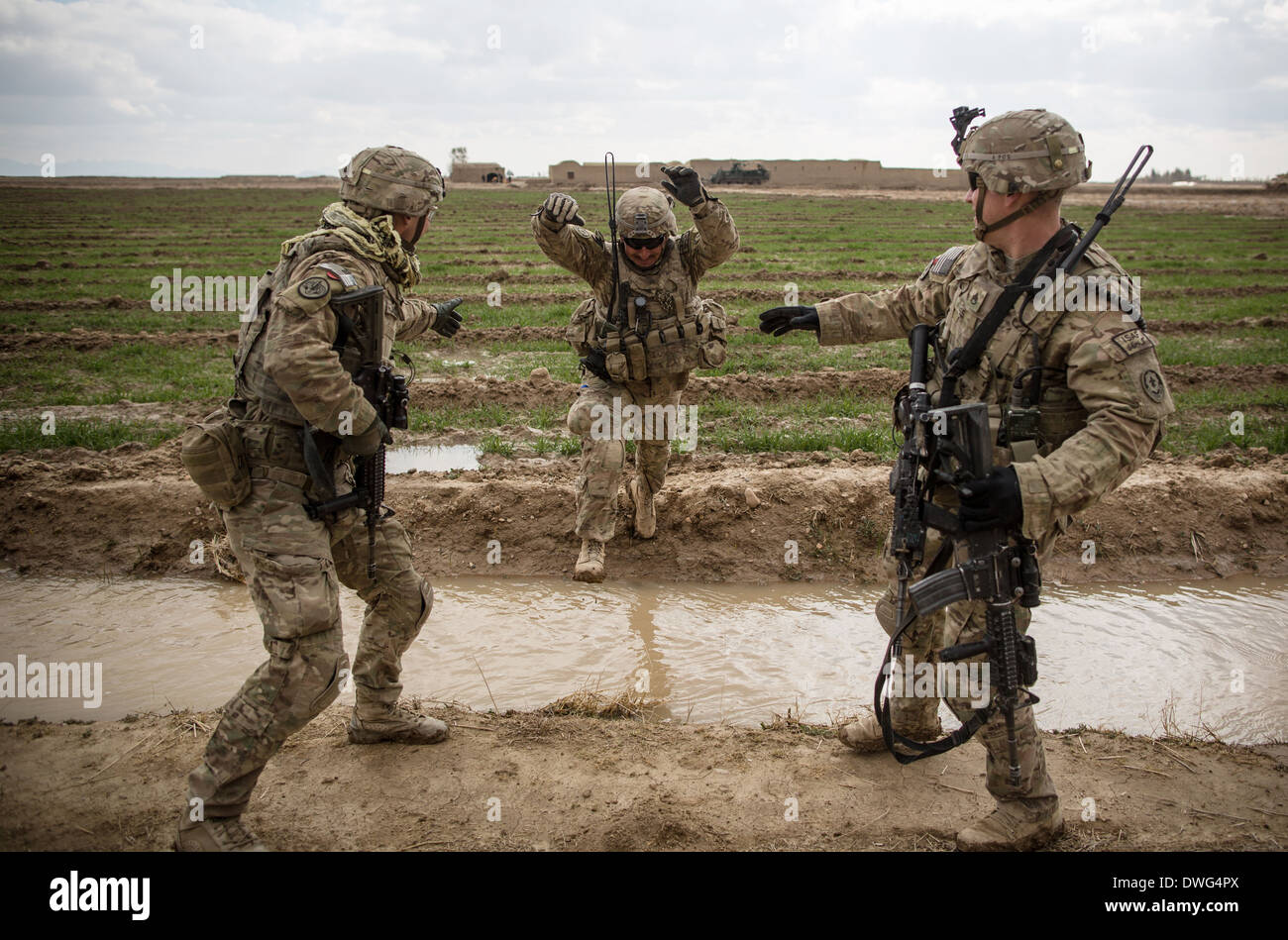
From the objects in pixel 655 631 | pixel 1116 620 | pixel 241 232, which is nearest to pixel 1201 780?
pixel 1116 620

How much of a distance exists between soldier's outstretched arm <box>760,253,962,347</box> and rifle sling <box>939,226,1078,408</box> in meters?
0.52

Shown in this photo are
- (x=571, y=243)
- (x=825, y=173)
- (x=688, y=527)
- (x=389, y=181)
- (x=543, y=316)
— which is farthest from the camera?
(x=825, y=173)

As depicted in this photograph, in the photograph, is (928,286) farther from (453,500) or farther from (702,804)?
(453,500)

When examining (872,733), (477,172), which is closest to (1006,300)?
(872,733)

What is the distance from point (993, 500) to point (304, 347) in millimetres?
2472

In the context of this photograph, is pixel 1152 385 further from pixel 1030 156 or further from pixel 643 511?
pixel 643 511

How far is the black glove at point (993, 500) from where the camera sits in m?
3.00

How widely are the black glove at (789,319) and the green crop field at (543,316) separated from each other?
3.76 metres

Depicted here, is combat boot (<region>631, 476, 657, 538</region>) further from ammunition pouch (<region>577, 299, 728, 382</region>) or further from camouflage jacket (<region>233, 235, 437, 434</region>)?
camouflage jacket (<region>233, 235, 437, 434</region>)

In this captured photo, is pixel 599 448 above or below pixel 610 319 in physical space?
below

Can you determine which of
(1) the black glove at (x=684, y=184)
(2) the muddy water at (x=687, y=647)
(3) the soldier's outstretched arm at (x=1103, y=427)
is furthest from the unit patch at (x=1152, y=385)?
(1) the black glove at (x=684, y=184)

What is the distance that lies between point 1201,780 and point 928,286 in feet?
8.09

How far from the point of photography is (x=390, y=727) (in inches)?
161

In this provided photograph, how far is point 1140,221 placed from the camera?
33.2m
